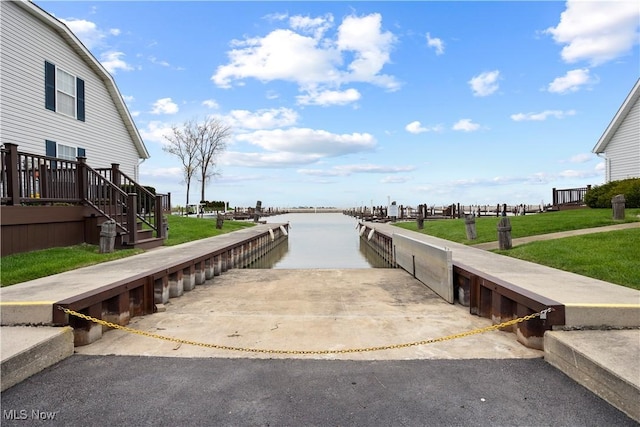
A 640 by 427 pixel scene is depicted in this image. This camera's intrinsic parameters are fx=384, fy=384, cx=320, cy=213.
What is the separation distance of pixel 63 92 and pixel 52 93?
0.82 metres

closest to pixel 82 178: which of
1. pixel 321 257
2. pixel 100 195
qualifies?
pixel 100 195

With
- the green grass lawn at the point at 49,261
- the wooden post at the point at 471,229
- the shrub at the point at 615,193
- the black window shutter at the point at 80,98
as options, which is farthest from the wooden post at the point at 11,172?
the shrub at the point at 615,193

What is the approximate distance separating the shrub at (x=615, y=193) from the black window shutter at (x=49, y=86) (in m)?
27.2

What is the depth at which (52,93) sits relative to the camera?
15.9 m

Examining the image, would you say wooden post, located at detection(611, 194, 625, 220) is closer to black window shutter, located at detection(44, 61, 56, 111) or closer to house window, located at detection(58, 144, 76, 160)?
house window, located at detection(58, 144, 76, 160)

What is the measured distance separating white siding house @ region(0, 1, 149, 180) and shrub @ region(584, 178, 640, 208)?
88.3 feet

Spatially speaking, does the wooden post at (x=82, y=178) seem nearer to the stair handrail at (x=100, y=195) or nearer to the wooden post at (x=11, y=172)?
the stair handrail at (x=100, y=195)

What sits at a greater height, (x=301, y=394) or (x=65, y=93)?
(x=65, y=93)

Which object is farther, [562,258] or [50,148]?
[50,148]

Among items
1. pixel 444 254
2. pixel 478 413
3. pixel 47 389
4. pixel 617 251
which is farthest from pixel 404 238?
pixel 47 389

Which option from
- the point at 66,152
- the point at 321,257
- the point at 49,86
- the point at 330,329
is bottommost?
the point at 321,257

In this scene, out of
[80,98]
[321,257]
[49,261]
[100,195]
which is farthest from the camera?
[321,257]

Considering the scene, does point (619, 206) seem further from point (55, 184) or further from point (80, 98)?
point (80, 98)

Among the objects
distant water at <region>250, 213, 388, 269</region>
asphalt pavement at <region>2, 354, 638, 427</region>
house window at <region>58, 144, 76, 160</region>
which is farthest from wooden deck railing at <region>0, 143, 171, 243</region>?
distant water at <region>250, 213, 388, 269</region>
